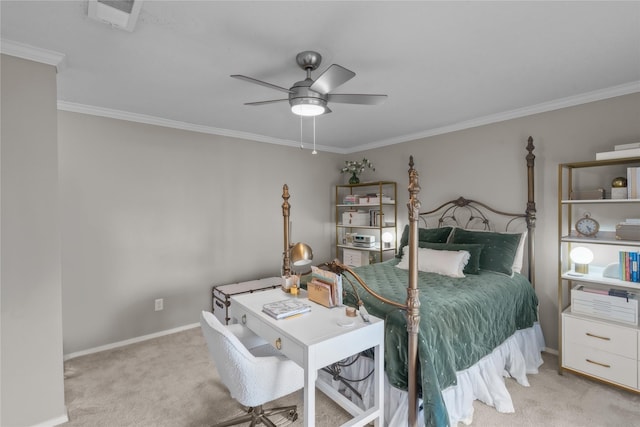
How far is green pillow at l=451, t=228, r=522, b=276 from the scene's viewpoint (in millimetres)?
3076

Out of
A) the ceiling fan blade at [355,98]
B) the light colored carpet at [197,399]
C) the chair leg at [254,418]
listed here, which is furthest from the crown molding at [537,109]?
the chair leg at [254,418]

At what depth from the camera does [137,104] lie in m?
3.03

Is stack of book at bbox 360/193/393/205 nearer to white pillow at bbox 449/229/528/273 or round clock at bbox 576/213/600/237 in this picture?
white pillow at bbox 449/229/528/273

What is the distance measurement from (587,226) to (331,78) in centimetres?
258

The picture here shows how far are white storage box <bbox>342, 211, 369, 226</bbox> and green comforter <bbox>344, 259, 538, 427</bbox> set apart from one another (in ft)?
5.33

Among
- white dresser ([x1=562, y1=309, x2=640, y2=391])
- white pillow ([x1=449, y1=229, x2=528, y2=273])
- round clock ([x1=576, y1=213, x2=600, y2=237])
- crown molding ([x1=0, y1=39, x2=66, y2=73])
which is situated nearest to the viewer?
crown molding ([x1=0, y1=39, x2=66, y2=73])

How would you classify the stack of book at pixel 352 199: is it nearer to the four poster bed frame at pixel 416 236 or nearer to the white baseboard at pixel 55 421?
the four poster bed frame at pixel 416 236

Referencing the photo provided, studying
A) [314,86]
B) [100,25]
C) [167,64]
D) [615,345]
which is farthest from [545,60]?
[100,25]

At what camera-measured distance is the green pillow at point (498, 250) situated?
3076 mm

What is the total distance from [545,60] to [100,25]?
2863 mm

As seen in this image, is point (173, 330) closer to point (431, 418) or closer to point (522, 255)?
point (431, 418)

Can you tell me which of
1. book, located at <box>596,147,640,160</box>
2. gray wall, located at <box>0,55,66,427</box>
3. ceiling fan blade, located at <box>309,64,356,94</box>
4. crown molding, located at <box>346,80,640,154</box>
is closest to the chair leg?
gray wall, located at <box>0,55,66,427</box>

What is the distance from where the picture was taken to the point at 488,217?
3627 mm

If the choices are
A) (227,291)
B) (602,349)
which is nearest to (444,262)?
(602,349)
